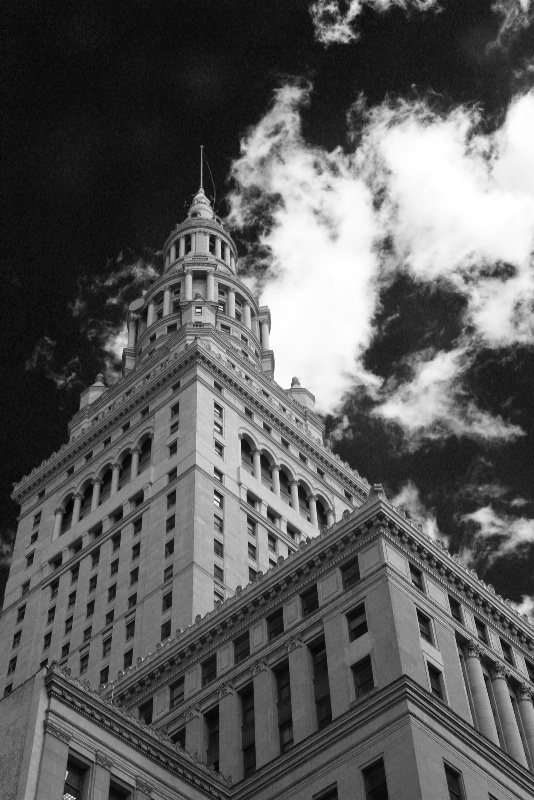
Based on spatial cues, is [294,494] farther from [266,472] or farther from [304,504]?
[266,472]

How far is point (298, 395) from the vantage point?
146m

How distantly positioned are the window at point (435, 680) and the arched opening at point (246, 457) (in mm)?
51613

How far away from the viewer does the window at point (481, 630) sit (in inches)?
3115

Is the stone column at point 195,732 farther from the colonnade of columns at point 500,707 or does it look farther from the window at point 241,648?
the colonnade of columns at point 500,707

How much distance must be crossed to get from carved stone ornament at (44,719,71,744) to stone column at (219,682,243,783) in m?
14.0

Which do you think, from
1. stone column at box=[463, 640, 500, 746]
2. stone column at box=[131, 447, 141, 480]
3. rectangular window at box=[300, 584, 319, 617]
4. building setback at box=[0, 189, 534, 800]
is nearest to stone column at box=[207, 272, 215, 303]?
building setback at box=[0, 189, 534, 800]

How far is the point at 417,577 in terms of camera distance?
77125mm

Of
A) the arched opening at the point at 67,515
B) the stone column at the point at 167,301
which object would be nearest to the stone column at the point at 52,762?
the arched opening at the point at 67,515

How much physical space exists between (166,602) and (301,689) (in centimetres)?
3270

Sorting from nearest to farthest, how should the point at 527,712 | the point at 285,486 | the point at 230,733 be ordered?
→ the point at 230,733
the point at 527,712
the point at 285,486

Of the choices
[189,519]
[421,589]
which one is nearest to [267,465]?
[189,519]

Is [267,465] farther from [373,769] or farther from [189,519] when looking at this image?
[373,769]

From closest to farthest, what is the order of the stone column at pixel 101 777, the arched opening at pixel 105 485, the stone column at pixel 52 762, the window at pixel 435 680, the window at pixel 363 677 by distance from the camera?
the stone column at pixel 52 762 < the stone column at pixel 101 777 < the window at pixel 363 677 < the window at pixel 435 680 < the arched opening at pixel 105 485

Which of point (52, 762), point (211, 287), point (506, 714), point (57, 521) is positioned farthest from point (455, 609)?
point (211, 287)
